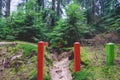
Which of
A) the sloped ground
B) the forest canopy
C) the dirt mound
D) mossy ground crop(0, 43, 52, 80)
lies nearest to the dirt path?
mossy ground crop(0, 43, 52, 80)

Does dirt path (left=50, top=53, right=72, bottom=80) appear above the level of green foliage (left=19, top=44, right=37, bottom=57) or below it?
below

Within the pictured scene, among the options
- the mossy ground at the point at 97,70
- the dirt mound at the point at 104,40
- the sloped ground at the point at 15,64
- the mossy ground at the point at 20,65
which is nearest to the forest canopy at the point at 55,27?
the dirt mound at the point at 104,40

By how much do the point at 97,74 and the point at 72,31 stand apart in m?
6.30

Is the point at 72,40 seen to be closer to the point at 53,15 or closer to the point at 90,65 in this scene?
the point at 90,65

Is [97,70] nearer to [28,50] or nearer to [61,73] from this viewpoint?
[61,73]

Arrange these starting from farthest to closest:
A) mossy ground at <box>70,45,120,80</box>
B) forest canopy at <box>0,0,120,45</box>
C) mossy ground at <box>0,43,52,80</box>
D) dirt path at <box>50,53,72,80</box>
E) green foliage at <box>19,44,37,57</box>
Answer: forest canopy at <box>0,0,120,45</box> → green foliage at <box>19,44,37,57</box> → dirt path at <box>50,53,72,80</box> → mossy ground at <box>0,43,52,80</box> → mossy ground at <box>70,45,120,80</box>

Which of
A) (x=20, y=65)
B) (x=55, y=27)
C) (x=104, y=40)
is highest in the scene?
(x=55, y=27)

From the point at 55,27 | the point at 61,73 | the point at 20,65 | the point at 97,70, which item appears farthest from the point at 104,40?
the point at 20,65

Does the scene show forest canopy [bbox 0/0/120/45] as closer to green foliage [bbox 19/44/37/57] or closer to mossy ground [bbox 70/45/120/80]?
green foliage [bbox 19/44/37/57]

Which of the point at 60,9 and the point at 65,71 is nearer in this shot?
the point at 65,71

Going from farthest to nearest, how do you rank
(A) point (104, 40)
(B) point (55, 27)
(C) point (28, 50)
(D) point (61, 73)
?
(B) point (55, 27)
(A) point (104, 40)
(C) point (28, 50)
(D) point (61, 73)

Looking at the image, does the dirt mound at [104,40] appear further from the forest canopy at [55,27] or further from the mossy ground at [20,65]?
the mossy ground at [20,65]

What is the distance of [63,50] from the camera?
1179 centimetres

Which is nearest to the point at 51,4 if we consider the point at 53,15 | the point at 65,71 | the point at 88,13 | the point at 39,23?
the point at 53,15
